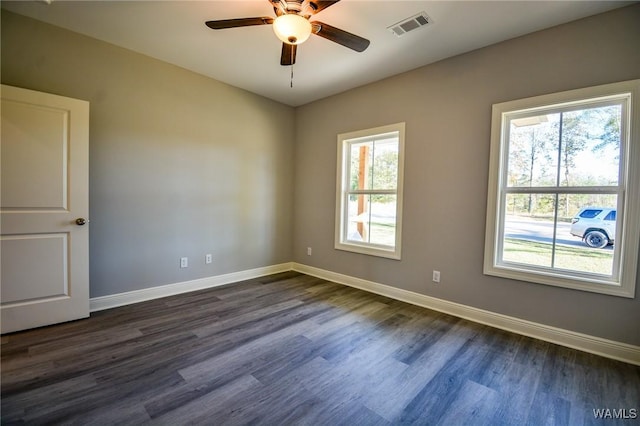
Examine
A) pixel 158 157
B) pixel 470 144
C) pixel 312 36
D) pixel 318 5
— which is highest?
pixel 312 36

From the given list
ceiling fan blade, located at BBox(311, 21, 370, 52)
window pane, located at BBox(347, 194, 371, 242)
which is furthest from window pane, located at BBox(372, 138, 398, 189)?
ceiling fan blade, located at BBox(311, 21, 370, 52)

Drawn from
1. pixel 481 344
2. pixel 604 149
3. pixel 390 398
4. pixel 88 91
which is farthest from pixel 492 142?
pixel 88 91

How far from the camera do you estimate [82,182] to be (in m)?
2.62

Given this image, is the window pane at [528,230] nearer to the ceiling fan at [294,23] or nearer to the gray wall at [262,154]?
the gray wall at [262,154]

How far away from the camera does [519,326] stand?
8.50 ft

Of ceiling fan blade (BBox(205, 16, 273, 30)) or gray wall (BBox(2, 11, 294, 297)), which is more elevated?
ceiling fan blade (BBox(205, 16, 273, 30))

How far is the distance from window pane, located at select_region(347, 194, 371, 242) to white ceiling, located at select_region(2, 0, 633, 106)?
1.65m

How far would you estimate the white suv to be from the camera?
225cm

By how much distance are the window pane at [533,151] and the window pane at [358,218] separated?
174cm

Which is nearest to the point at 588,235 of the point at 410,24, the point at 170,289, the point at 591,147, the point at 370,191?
the point at 591,147

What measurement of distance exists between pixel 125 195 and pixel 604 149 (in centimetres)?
460

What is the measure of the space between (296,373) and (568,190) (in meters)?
2.75

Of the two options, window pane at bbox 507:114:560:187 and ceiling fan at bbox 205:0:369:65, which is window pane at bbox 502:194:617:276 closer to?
window pane at bbox 507:114:560:187

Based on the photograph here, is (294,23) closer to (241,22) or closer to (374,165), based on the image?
(241,22)
